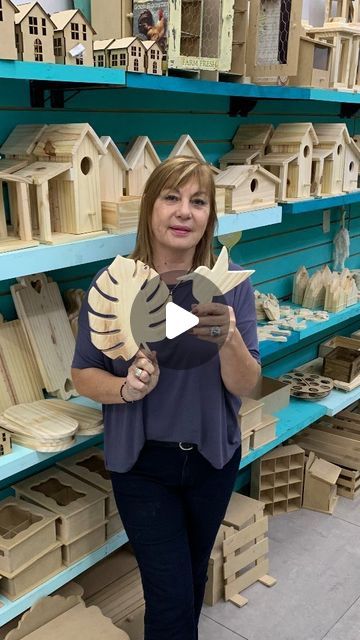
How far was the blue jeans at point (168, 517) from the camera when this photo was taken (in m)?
1.54

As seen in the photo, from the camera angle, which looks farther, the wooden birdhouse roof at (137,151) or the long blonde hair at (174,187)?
the wooden birdhouse roof at (137,151)

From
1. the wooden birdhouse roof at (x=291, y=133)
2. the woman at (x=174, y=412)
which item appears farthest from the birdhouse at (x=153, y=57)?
the wooden birdhouse roof at (x=291, y=133)

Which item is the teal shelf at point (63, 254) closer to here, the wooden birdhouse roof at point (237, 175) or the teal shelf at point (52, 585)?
the wooden birdhouse roof at point (237, 175)

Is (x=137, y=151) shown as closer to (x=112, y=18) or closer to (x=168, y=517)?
(x=112, y=18)

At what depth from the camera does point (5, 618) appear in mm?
1623

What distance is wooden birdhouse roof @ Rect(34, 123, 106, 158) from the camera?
1.57 m

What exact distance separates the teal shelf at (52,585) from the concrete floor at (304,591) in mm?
571

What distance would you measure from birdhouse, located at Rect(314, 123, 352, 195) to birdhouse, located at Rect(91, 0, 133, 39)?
1.13 m

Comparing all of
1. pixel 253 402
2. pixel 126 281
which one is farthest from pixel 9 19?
pixel 253 402

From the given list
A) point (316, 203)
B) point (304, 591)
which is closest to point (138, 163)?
point (316, 203)

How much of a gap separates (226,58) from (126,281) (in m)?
0.85

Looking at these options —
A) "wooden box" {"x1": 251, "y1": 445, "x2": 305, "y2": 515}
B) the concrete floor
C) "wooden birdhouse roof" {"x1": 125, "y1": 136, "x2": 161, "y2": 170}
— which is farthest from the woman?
"wooden box" {"x1": 251, "y1": 445, "x2": 305, "y2": 515}

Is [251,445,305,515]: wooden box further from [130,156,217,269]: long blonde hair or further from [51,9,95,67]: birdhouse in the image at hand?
[51,9,95,67]: birdhouse

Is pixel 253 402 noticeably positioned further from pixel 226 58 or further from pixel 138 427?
pixel 226 58
